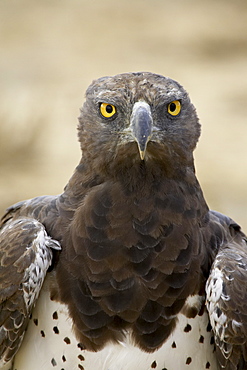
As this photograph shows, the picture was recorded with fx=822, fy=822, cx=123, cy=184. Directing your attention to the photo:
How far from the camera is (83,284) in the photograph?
4.43m

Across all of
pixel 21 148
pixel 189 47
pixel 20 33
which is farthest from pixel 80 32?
pixel 21 148

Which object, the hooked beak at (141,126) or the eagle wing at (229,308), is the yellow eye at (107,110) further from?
the eagle wing at (229,308)

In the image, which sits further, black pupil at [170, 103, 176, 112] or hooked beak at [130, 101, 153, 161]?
black pupil at [170, 103, 176, 112]

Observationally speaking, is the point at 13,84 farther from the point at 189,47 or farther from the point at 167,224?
the point at 167,224

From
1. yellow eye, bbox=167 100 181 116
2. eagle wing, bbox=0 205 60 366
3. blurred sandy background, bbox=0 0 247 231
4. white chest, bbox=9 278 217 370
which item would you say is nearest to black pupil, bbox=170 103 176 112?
yellow eye, bbox=167 100 181 116

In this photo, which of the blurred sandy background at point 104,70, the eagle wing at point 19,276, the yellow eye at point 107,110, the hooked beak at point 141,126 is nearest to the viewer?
the hooked beak at point 141,126

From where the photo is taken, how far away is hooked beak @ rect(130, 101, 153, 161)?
4.06m

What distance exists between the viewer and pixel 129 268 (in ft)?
14.5

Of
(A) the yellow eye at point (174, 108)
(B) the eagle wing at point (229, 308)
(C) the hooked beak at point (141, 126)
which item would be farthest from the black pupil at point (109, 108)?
(B) the eagle wing at point (229, 308)

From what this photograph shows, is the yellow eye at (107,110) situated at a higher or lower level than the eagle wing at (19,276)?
higher

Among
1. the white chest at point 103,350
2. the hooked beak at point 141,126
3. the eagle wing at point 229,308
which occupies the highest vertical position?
the hooked beak at point 141,126

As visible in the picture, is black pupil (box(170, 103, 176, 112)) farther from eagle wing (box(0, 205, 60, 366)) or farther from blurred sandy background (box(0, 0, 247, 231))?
blurred sandy background (box(0, 0, 247, 231))

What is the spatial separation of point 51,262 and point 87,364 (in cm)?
59

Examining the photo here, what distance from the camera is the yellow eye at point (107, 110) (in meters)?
4.31
